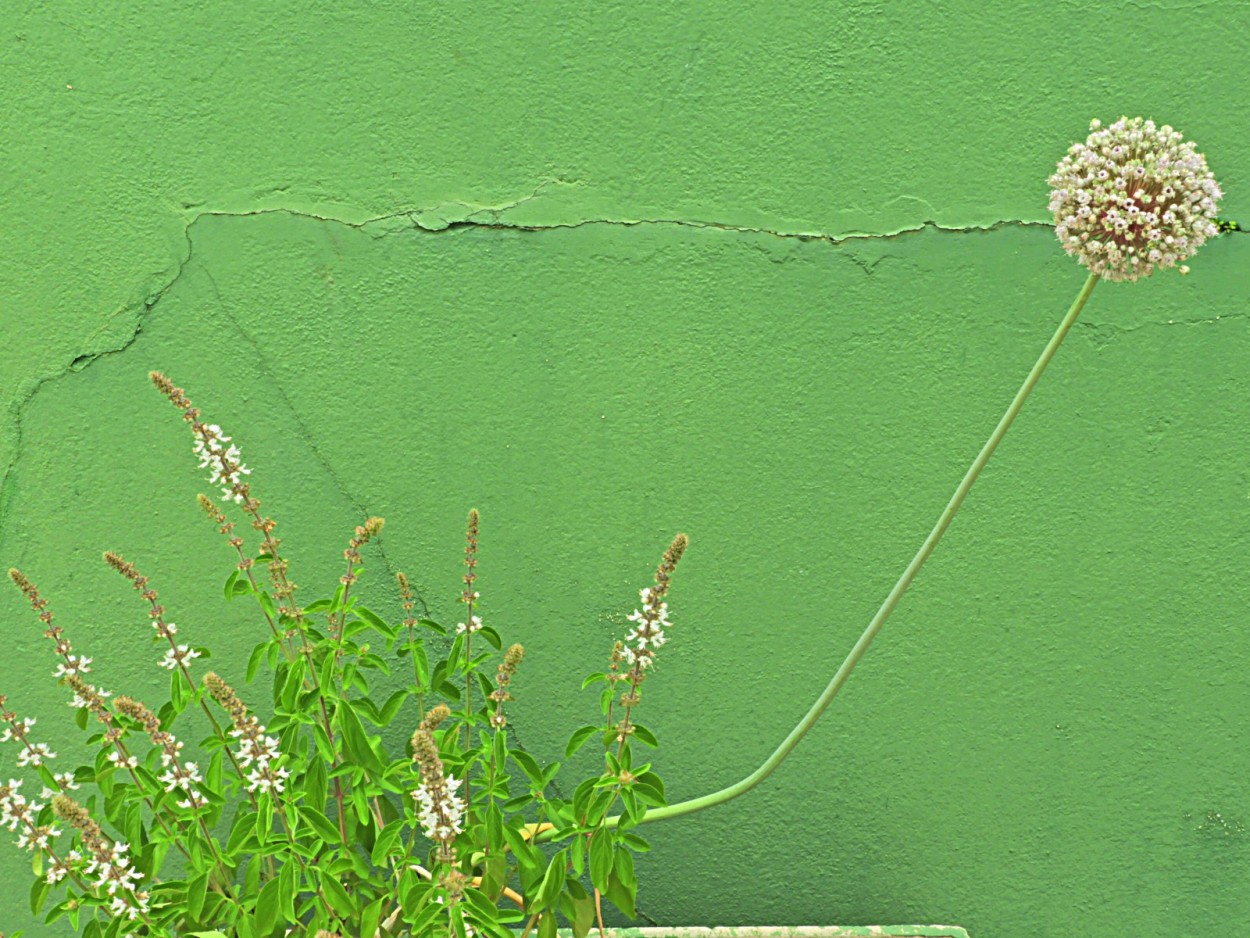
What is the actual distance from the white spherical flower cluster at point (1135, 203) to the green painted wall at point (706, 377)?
45 cm

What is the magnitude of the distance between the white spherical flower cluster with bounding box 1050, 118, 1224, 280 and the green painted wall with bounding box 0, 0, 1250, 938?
1.46 ft

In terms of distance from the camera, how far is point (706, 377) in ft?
6.53

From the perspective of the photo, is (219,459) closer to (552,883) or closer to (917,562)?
(552,883)

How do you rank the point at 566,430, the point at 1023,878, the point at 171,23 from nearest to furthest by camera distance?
the point at 171,23
the point at 566,430
the point at 1023,878

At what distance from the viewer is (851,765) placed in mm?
2102

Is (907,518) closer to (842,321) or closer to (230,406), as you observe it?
(842,321)

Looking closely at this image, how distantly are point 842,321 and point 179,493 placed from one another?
53.0 inches

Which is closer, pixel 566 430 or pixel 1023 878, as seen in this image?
pixel 566 430

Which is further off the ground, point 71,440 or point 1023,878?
point 71,440

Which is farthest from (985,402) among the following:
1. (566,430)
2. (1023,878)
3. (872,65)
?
(1023,878)

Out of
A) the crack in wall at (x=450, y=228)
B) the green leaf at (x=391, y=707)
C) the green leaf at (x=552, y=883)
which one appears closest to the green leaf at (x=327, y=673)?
the green leaf at (x=391, y=707)

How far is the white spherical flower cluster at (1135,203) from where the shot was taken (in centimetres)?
144

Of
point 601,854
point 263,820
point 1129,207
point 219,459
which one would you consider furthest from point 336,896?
point 1129,207

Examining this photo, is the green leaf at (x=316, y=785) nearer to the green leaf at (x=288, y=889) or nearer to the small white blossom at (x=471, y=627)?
the green leaf at (x=288, y=889)
